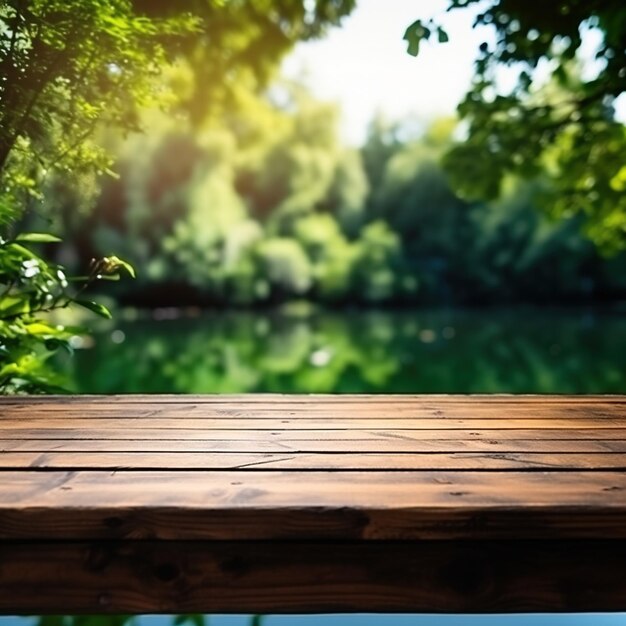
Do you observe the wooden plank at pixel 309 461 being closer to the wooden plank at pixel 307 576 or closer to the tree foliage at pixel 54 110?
the wooden plank at pixel 307 576

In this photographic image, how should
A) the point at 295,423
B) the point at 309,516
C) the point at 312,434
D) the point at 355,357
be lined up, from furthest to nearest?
the point at 355,357
the point at 295,423
the point at 312,434
the point at 309,516

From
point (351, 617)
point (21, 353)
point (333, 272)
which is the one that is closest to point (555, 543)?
point (351, 617)

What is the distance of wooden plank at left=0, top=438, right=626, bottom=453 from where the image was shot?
4.77ft

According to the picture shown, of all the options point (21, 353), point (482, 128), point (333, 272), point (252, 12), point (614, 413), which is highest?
point (333, 272)

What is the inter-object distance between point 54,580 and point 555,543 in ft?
2.48

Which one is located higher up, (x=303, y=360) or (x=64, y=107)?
(x=303, y=360)

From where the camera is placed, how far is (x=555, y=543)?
1.14m

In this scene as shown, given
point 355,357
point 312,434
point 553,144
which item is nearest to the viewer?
point 312,434

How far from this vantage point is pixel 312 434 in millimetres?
1611

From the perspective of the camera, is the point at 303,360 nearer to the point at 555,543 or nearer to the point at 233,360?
the point at 233,360

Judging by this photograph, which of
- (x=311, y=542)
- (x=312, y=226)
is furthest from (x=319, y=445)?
(x=312, y=226)

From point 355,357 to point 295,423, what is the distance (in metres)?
10.2

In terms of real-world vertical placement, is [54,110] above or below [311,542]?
above

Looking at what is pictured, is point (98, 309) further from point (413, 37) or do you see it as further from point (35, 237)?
point (413, 37)
